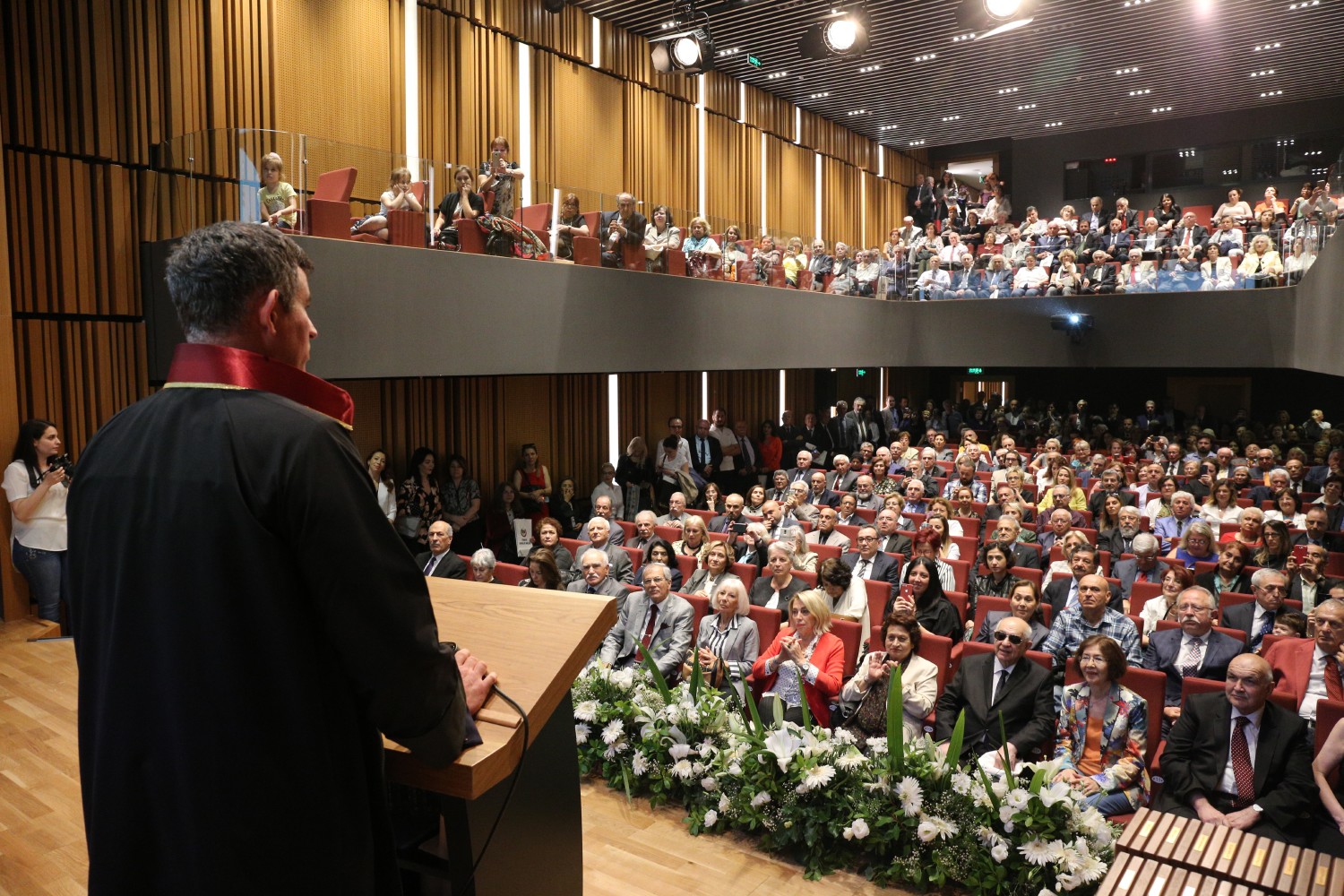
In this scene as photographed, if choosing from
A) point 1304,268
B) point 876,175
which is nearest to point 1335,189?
point 1304,268

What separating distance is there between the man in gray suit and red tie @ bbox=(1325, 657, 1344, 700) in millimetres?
2837

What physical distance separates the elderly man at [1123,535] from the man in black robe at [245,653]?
6.56 meters

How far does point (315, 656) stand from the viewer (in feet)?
3.89

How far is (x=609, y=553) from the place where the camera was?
6336 millimetres

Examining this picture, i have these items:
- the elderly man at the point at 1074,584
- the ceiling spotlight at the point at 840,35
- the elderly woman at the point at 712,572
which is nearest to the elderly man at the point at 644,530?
the elderly woman at the point at 712,572

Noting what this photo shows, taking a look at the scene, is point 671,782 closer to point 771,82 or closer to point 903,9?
point 903,9

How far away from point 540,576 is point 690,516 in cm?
159

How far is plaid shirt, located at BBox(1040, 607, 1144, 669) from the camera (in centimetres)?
473

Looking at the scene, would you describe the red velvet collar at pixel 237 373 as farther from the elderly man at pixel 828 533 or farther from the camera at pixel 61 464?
the elderly man at pixel 828 533

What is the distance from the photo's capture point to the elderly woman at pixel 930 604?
519 centimetres

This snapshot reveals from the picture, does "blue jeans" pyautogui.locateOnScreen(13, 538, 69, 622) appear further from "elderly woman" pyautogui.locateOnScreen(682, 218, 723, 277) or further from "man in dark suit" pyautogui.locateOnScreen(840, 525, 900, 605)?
"elderly woman" pyautogui.locateOnScreen(682, 218, 723, 277)

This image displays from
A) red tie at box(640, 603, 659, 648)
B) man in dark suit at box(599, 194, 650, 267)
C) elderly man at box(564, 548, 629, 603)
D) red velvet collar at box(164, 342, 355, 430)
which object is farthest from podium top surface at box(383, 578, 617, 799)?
man in dark suit at box(599, 194, 650, 267)

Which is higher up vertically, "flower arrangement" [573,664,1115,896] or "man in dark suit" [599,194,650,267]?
"man in dark suit" [599,194,650,267]

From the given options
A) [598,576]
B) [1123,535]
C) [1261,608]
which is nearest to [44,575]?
[598,576]
